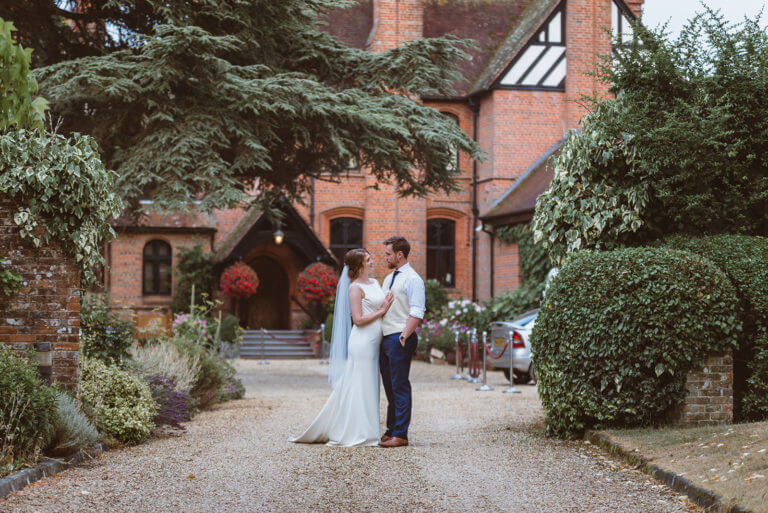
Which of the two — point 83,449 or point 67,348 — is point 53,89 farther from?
point 83,449

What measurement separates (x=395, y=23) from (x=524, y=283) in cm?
1063

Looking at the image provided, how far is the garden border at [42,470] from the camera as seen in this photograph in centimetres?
644

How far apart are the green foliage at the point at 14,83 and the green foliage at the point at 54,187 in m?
3.10

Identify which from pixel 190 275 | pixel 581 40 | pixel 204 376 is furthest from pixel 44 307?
pixel 581 40

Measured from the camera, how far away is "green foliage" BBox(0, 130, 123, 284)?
8445mm

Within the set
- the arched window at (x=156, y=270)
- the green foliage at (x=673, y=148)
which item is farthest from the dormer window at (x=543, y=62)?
the green foliage at (x=673, y=148)

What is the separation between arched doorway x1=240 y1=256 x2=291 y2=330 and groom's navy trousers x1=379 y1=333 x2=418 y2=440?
24.1 meters

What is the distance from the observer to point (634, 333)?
8.53 metres

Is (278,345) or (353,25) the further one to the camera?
(353,25)

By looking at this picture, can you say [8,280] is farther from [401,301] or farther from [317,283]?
[317,283]

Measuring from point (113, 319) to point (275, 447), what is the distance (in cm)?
319

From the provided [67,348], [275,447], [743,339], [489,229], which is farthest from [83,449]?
[489,229]

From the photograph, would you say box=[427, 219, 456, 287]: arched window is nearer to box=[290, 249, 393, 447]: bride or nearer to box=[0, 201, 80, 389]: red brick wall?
box=[290, 249, 393, 447]: bride

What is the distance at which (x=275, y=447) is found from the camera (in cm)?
904
